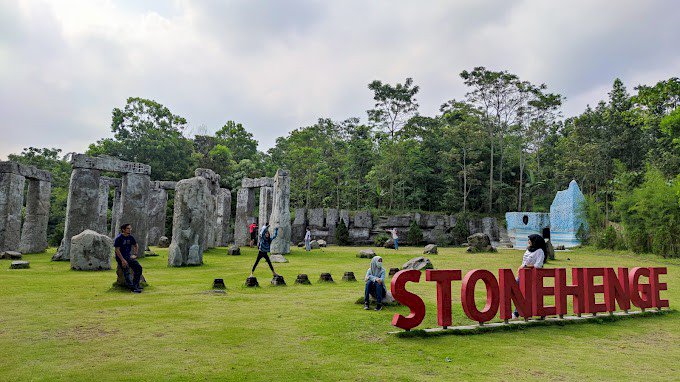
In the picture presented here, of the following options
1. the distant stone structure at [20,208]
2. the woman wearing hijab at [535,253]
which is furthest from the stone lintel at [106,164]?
the woman wearing hijab at [535,253]

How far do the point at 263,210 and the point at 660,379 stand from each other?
2198cm

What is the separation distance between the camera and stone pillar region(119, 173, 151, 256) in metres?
17.9

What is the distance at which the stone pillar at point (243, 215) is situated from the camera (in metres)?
26.3

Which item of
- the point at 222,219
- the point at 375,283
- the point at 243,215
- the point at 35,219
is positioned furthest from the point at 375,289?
the point at 222,219

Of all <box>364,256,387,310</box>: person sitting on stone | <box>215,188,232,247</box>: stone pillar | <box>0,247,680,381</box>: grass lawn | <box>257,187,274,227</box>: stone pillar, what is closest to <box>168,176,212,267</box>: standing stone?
<box>0,247,680,381</box>: grass lawn

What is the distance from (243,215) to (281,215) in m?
5.83

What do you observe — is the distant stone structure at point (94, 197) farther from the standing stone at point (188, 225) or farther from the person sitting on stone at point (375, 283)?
the person sitting on stone at point (375, 283)

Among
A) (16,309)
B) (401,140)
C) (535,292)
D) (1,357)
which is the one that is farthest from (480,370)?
(401,140)

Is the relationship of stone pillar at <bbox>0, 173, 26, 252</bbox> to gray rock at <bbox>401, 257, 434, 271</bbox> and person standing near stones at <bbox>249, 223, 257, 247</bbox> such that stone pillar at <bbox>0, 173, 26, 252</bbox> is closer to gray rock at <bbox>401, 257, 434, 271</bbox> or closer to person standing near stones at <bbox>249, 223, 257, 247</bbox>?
person standing near stones at <bbox>249, 223, 257, 247</bbox>

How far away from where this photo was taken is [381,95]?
39.1 meters

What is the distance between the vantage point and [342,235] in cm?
3117

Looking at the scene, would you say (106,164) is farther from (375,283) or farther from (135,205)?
(375,283)

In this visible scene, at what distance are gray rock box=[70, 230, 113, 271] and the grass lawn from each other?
339cm

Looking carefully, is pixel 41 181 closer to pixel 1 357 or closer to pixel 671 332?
pixel 1 357
